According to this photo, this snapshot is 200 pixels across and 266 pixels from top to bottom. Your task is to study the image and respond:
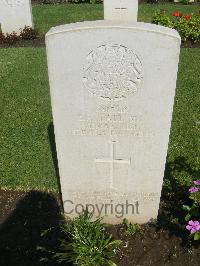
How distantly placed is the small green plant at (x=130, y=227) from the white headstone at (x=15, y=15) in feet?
26.5

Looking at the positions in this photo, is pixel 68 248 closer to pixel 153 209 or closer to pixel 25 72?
pixel 153 209

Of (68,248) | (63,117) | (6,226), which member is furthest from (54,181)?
(63,117)

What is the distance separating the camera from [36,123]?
6.29 meters

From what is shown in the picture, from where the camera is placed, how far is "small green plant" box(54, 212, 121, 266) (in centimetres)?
345

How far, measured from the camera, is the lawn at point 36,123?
4980 mm

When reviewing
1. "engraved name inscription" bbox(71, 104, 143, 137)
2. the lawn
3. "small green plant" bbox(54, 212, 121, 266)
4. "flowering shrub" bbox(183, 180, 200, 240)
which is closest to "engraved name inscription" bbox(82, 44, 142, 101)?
"engraved name inscription" bbox(71, 104, 143, 137)

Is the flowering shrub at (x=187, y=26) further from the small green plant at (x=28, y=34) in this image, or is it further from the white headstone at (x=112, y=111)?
the white headstone at (x=112, y=111)

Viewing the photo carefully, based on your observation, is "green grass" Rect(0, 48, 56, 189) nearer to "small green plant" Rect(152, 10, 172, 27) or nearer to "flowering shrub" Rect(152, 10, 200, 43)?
"small green plant" Rect(152, 10, 172, 27)

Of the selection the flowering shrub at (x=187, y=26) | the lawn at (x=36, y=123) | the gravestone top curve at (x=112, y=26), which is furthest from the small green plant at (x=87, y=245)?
the flowering shrub at (x=187, y=26)

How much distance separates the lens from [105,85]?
3.18 m
